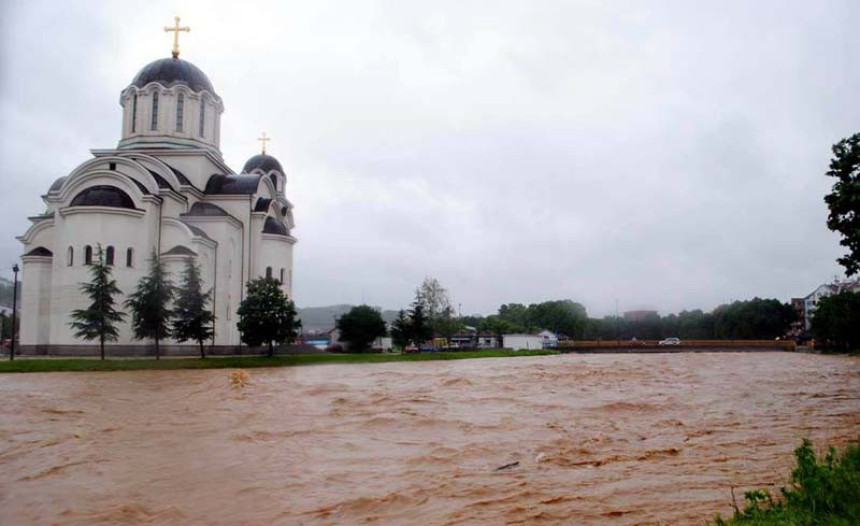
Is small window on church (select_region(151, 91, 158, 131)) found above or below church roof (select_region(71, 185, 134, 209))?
above

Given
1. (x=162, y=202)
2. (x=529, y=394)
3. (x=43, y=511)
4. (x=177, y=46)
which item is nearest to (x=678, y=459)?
(x=43, y=511)

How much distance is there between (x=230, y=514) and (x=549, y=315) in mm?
104031

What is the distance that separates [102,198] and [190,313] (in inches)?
313

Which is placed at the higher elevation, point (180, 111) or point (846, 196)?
point (180, 111)

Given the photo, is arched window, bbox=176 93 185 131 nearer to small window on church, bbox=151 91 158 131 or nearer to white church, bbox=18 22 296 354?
white church, bbox=18 22 296 354

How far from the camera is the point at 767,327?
8825cm

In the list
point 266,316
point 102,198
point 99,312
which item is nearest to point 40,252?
point 102,198

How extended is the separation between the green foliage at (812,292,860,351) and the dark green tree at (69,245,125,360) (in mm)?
51241

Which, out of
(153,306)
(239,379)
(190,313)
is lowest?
(239,379)

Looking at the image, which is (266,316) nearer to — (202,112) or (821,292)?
(202,112)

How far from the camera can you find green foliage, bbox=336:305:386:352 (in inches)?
1731

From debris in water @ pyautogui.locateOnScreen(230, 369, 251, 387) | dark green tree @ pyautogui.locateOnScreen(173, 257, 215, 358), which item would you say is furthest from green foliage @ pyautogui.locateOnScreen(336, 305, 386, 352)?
debris in water @ pyautogui.locateOnScreen(230, 369, 251, 387)

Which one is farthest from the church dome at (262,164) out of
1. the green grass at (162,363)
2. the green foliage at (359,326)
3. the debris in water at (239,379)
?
the debris in water at (239,379)

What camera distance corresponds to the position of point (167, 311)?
98.2 feet
